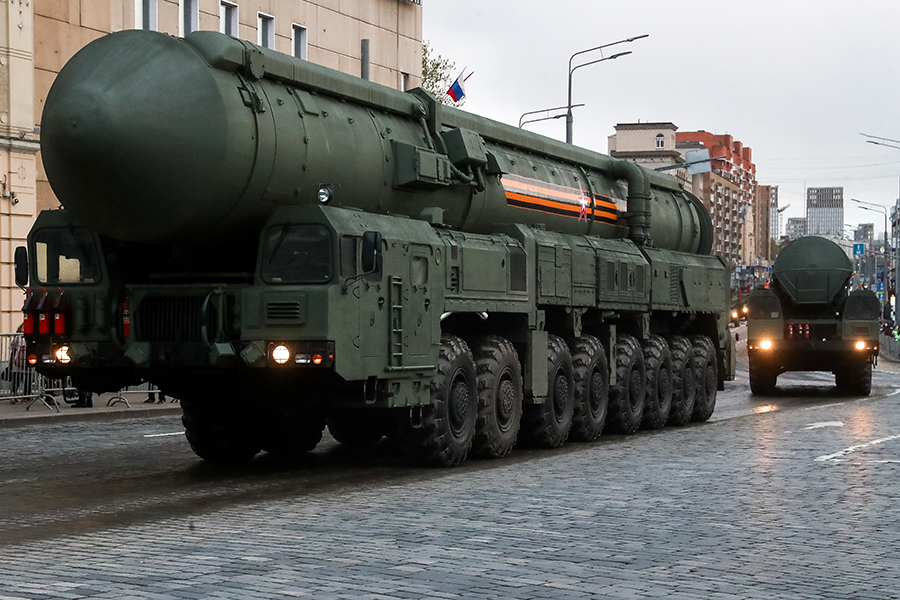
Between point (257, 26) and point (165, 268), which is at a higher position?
point (257, 26)

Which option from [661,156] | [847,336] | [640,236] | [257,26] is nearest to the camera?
[640,236]

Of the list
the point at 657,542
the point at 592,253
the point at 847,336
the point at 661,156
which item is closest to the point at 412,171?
the point at 592,253

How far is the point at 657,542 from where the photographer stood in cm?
948

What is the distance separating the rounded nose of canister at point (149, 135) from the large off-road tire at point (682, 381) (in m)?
10.5

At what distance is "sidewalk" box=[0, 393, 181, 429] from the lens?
21.0 m

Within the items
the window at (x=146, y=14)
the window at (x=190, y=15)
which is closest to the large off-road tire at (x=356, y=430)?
the window at (x=146, y=14)

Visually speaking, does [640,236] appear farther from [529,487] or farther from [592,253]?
[529,487]

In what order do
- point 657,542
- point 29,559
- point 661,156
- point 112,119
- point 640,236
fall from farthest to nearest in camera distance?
point 661,156 < point 640,236 < point 112,119 < point 657,542 < point 29,559

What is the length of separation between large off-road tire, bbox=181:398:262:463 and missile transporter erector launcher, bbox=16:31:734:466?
0.08 ft

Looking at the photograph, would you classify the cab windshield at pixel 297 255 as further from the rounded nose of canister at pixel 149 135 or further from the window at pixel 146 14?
the window at pixel 146 14

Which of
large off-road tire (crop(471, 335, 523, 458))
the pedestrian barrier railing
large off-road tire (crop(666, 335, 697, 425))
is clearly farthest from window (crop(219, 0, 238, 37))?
large off-road tire (crop(471, 335, 523, 458))

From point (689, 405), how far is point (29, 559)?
14.6m

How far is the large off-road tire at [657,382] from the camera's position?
20.3 meters

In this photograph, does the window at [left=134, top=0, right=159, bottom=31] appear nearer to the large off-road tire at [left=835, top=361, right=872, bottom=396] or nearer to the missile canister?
the large off-road tire at [left=835, top=361, right=872, bottom=396]
